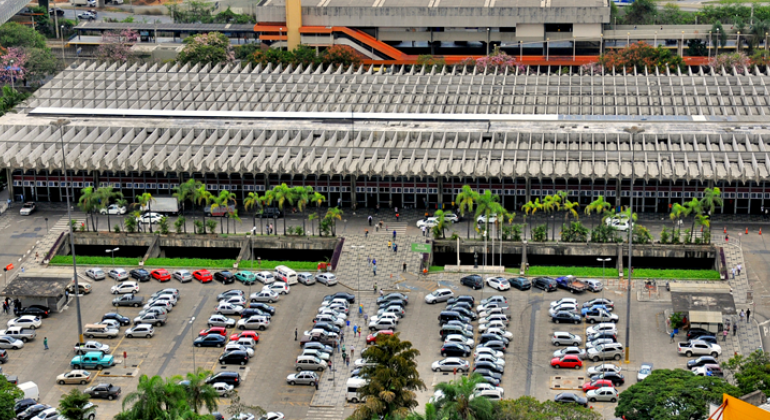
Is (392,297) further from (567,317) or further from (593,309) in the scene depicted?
(593,309)

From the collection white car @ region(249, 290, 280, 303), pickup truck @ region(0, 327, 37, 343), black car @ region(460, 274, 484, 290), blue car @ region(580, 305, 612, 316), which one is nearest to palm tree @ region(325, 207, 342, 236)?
white car @ region(249, 290, 280, 303)

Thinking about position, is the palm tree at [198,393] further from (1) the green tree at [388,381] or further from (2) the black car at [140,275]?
(2) the black car at [140,275]

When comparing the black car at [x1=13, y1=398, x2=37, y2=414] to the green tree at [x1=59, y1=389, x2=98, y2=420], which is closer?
the green tree at [x1=59, y1=389, x2=98, y2=420]

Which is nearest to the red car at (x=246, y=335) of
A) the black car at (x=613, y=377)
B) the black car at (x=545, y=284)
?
the black car at (x=545, y=284)

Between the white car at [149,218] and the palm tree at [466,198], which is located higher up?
the palm tree at [466,198]

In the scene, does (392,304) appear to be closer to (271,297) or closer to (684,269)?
(271,297)

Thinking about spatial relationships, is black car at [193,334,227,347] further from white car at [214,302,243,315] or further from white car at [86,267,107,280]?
white car at [86,267,107,280]

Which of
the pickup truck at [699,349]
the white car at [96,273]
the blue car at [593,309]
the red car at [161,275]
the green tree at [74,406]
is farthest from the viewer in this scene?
the white car at [96,273]
